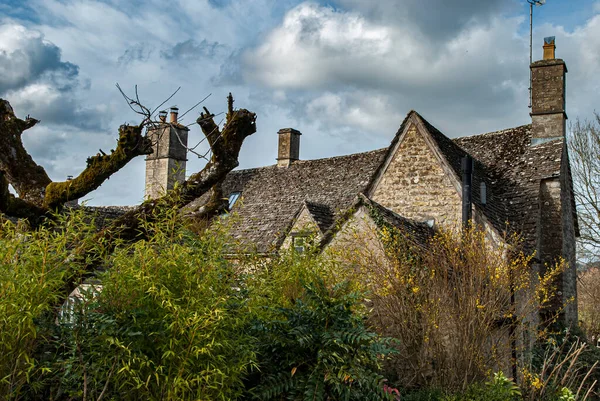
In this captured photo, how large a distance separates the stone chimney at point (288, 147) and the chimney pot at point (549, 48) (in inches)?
424

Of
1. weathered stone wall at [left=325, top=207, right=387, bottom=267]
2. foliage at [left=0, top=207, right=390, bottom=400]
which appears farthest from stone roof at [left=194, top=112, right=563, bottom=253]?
foliage at [left=0, top=207, right=390, bottom=400]

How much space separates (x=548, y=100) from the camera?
60.3 ft

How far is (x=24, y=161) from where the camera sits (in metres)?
9.91

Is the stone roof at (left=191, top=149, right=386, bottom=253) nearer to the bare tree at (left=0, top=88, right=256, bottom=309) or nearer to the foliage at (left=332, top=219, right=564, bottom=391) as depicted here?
the foliage at (left=332, top=219, right=564, bottom=391)

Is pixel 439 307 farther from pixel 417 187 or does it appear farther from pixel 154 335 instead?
pixel 417 187

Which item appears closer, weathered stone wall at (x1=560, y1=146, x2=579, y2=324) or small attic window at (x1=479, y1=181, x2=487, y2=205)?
small attic window at (x1=479, y1=181, x2=487, y2=205)

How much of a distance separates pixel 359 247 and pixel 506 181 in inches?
294

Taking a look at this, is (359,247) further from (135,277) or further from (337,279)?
(135,277)

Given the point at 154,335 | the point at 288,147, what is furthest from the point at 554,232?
the point at 154,335

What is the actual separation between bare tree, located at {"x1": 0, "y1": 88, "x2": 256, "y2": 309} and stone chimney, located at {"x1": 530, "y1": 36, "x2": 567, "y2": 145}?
11094 millimetres

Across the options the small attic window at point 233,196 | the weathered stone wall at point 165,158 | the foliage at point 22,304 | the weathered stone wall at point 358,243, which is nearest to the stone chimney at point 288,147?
the small attic window at point 233,196

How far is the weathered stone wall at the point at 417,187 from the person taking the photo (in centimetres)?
1538

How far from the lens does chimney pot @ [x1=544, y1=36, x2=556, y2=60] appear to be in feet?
61.8

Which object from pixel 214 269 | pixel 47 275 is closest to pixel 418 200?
pixel 214 269
